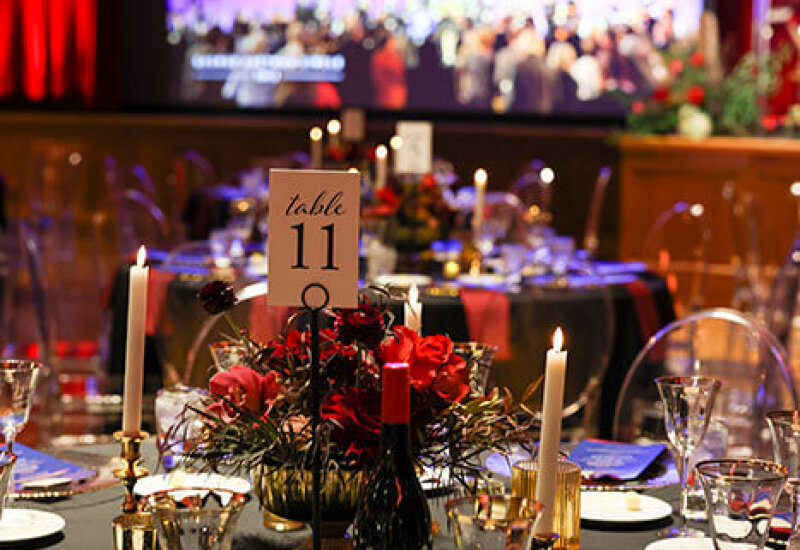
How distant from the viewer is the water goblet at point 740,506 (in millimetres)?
1463

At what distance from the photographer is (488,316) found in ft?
12.3

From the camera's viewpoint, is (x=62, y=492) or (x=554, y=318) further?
(x=554, y=318)

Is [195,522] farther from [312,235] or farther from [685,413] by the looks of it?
[685,413]

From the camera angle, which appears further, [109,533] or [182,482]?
[182,482]

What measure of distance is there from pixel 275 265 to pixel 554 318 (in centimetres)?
244

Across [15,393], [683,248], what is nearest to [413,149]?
[683,248]

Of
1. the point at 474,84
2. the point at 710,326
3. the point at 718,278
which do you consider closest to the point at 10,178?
the point at 474,84

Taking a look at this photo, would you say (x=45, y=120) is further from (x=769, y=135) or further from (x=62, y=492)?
(x=62, y=492)

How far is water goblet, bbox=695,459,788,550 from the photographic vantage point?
1.46 metres

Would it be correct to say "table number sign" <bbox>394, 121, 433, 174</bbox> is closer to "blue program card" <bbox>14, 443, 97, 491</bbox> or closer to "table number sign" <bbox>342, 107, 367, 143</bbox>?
"table number sign" <bbox>342, 107, 367, 143</bbox>

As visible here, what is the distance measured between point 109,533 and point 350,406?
Answer: 0.45 meters

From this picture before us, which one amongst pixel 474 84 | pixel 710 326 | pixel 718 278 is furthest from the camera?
pixel 474 84

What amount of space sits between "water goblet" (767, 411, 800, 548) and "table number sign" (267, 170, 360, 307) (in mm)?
605

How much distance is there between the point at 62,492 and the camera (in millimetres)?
1961
